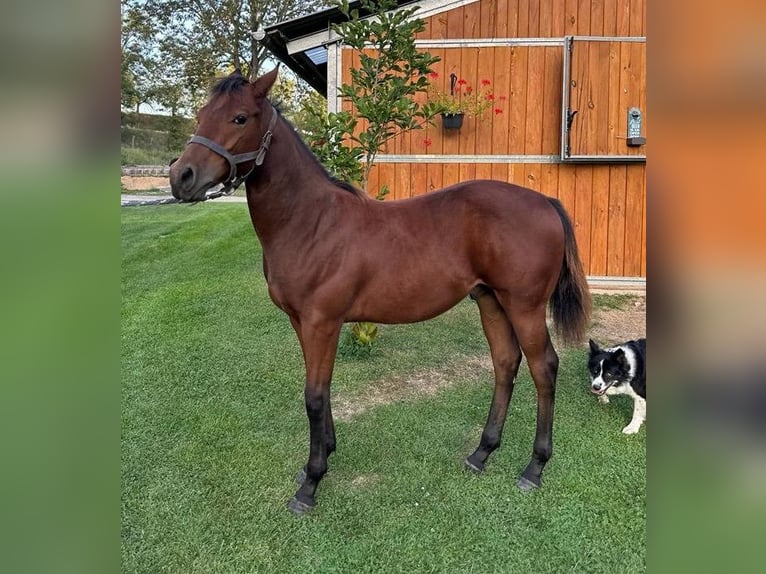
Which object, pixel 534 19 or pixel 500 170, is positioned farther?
pixel 500 170

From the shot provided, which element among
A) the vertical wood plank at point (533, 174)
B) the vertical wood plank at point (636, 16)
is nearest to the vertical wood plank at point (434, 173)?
the vertical wood plank at point (533, 174)

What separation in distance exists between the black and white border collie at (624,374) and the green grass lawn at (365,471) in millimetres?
150

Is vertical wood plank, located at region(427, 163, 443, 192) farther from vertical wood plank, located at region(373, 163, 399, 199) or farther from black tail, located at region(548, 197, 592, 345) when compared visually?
black tail, located at region(548, 197, 592, 345)

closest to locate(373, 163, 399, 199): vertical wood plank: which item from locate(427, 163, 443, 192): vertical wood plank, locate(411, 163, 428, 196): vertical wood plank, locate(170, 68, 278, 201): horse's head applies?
locate(411, 163, 428, 196): vertical wood plank

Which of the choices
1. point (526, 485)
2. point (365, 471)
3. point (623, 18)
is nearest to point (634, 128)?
point (623, 18)

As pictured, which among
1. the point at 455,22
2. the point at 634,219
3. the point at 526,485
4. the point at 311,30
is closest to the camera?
the point at 526,485

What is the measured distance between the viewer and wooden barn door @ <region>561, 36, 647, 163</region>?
5.77 meters

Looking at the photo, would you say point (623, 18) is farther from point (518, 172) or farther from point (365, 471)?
point (365, 471)

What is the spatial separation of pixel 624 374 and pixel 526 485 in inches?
42.5

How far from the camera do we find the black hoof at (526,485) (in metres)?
2.63

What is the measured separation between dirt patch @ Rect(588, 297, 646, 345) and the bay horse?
2.53m

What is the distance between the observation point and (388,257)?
8.30ft

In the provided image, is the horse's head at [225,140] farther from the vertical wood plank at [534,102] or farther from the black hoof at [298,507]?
the vertical wood plank at [534,102]
